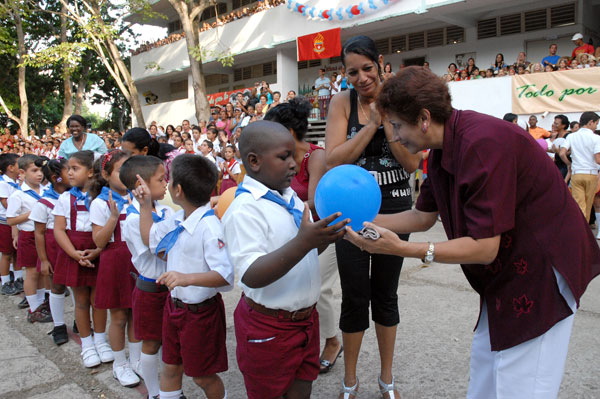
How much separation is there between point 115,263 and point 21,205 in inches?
90.8

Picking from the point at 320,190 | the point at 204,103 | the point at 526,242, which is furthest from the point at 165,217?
the point at 204,103

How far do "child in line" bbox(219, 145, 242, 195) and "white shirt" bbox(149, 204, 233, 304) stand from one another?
19.0ft

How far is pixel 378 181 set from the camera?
2.70 metres

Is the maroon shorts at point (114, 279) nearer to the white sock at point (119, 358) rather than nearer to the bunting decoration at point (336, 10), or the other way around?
the white sock at point (119, 358)

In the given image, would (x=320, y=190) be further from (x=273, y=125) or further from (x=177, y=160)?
(x=177, y=160)

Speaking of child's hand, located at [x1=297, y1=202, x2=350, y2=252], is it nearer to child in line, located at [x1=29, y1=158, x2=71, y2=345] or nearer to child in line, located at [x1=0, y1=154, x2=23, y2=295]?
child in line, located at [x1=29, y1=158, x2=71, y2=345]

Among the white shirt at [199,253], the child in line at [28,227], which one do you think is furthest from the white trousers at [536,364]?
the child in line at [28,227]

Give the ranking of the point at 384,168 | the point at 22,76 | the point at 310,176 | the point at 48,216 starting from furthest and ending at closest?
the point at 22,76 < the point at 48,216 < the point at 310,176 < the point at 384,168

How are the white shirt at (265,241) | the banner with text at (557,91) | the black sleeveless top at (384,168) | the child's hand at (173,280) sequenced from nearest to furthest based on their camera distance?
1. the white shirt at (265,241)
2. the child's hand at (173,280)
3. the black sleeveless top at (384,168)
4. the banner with text at (557,91)

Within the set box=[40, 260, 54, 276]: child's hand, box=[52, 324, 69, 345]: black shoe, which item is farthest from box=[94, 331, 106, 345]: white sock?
box=[40, 260, 54, 276]: child's hand

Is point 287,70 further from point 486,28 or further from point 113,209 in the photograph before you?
point 113,209

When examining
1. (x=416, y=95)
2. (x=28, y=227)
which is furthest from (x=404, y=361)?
(x=28, y=227)

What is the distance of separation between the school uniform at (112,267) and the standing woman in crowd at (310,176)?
1237 mm

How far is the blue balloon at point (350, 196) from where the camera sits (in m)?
1.73
